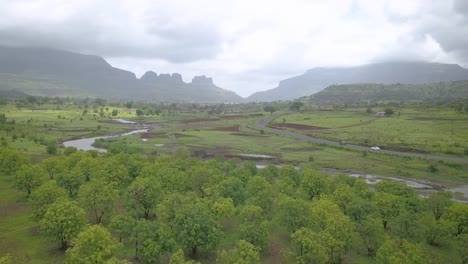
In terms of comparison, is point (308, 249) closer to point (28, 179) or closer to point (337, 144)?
point (28, 179)

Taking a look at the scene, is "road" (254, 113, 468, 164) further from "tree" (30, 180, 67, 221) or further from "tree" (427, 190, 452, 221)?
"tree" (30, 180, 67, 221)

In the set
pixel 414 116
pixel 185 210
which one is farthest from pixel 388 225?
pixel 414 116

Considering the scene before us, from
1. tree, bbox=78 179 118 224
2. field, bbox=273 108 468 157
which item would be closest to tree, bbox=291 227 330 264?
tree, bbox=78 179 118 224

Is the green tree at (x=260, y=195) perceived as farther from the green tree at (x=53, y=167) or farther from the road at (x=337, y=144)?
the road at (x=337, y=144)

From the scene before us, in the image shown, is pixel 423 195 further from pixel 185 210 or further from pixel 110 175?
pixel 110 175

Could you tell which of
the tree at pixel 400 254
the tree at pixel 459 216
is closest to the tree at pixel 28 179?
the tree at pixel 400 254

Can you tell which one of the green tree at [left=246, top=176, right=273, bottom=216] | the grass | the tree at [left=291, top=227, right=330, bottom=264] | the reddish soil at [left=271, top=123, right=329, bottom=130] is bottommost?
the grass
